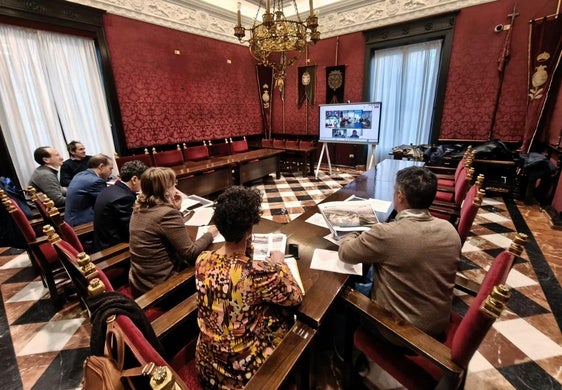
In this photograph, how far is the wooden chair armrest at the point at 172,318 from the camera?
96 centimetres

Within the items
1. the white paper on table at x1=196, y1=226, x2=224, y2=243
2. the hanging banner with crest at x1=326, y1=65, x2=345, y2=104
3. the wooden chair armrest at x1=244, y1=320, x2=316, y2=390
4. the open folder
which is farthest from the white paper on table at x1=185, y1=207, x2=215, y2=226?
the hanging banner with crest at x1=326, y1=65, x2=345, y2=104

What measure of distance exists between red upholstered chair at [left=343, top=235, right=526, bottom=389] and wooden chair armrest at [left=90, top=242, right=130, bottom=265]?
139 cm

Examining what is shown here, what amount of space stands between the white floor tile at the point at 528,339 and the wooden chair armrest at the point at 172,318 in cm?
193

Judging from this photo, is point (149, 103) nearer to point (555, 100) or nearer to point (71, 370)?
point (71, 370)

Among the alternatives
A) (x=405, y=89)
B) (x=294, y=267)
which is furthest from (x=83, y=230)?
(x=405, y=89)

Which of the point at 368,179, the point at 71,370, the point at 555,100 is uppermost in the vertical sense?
the point at 555,100

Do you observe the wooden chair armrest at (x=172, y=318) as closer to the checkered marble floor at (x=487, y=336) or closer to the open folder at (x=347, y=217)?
the open folder at (x=347, y=217)

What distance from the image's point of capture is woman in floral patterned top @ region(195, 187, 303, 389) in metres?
0.81

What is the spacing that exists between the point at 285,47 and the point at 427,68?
3.57 meters

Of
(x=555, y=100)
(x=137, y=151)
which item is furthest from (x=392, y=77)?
(x=137, y=151)

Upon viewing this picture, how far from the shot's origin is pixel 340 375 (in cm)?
139

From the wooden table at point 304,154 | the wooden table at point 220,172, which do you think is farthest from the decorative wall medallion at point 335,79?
the wooden table at point 220,172

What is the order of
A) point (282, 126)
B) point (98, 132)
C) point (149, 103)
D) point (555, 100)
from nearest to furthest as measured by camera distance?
1. point (555, 100)
2. point (98, 132)
3. point (149, 103)
4. point (282, 126)

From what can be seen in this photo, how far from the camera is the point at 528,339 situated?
1.56 meters
